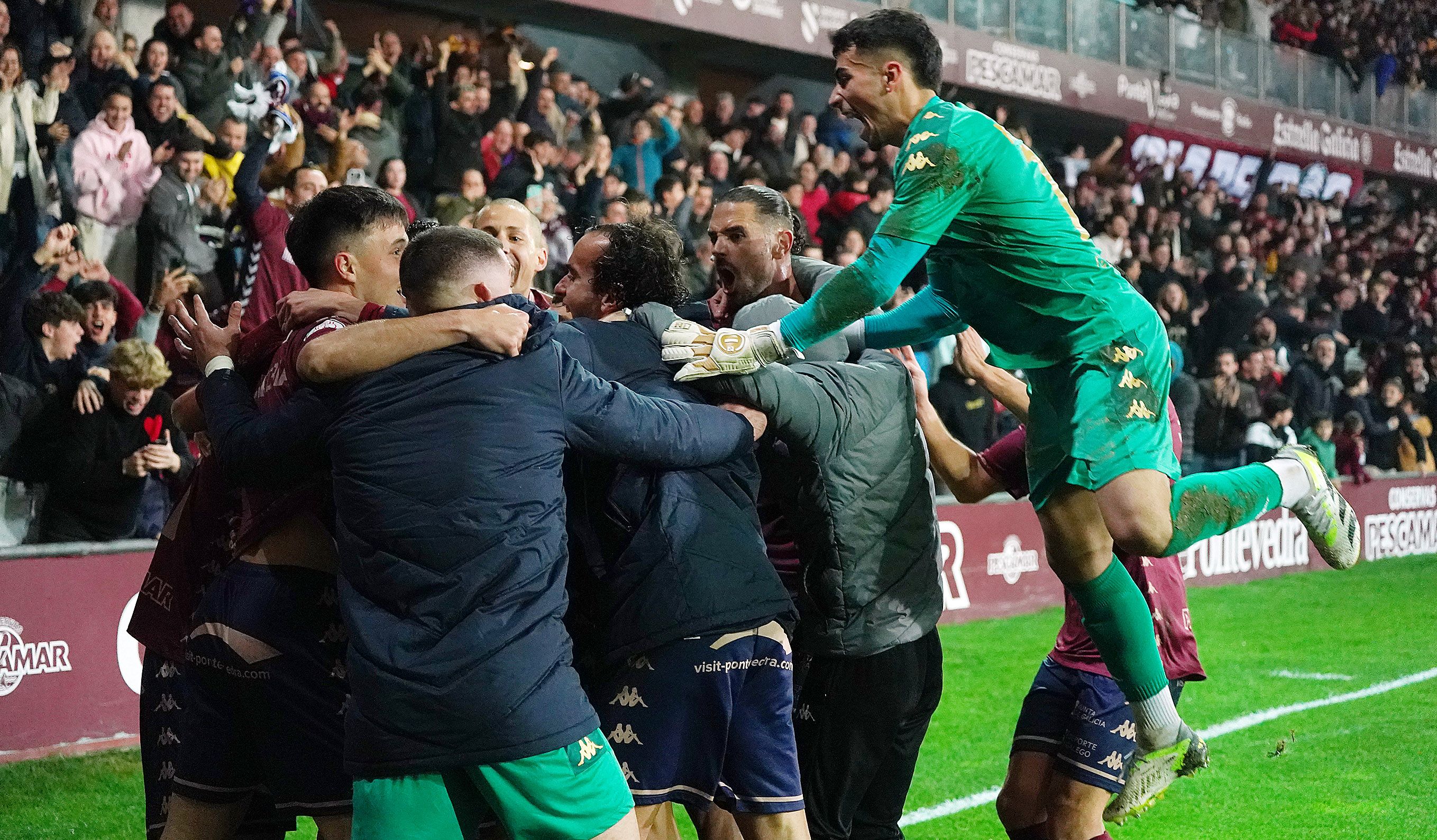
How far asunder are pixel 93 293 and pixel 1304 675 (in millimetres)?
7763

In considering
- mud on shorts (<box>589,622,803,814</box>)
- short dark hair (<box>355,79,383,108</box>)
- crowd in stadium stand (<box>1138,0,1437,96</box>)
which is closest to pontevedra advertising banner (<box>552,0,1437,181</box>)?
crowd in stadium stand (<box>1138,0,1437,96</box>)

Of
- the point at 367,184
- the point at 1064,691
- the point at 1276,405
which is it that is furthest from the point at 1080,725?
the point at 1276,405

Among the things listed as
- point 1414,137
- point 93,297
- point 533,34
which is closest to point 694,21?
point 533,34

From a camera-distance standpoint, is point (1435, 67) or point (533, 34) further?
point (1435, 67)

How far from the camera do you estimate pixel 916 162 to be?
159 inches

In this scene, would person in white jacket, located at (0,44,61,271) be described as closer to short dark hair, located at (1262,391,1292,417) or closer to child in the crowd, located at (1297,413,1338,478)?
short dark hair, located at (1262,391,1292,417)

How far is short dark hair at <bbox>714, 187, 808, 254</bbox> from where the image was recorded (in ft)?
13.9

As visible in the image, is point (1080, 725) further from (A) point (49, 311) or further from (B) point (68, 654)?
(A) point (49, 311)

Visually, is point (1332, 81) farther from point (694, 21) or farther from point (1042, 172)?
point (1042, 172)

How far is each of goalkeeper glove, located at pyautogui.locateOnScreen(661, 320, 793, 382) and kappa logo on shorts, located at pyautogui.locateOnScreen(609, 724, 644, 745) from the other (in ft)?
2.73

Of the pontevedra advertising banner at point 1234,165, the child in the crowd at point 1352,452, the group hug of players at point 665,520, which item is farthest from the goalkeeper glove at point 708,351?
the pontevedra advertising banner at point 1234,165

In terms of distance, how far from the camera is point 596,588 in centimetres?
339

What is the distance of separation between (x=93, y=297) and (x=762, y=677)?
6.08 m

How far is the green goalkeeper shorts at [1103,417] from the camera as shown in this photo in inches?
164
